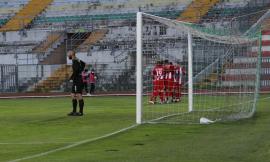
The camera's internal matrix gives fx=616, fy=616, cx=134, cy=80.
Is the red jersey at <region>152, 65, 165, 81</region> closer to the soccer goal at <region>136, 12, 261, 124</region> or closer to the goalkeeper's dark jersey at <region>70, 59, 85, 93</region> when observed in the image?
the soccer goal at <region>136, 12, 261, 124</region>

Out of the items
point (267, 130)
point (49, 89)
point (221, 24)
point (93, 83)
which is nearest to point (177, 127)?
point (267, 130)

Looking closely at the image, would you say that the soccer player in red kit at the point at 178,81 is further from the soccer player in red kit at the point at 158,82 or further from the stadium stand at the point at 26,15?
the stadium stand at the point at 26,15

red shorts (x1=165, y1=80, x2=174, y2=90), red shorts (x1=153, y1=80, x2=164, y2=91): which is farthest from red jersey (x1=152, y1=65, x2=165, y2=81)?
red shorts (x1=165, y1=80, x2=174, y2=90)

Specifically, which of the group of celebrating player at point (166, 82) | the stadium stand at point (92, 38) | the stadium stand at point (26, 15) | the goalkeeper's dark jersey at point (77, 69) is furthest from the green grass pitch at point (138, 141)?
the stadium stand at point (26, 15)

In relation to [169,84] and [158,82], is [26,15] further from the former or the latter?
[158,82]

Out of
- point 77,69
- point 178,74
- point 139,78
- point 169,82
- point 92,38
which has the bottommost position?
point 169,82

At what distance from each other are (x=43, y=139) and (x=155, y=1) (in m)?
34.1

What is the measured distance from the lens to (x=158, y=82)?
2459 cm

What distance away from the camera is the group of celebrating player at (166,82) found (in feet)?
78.6

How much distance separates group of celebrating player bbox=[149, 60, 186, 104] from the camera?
24.0 metres

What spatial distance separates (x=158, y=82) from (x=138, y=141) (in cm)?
1242

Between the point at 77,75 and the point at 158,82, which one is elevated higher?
the point at 77,75

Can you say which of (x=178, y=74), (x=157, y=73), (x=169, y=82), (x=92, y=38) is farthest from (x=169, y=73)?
(x=92, y=38)

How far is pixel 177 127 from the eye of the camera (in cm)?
A: 1485
